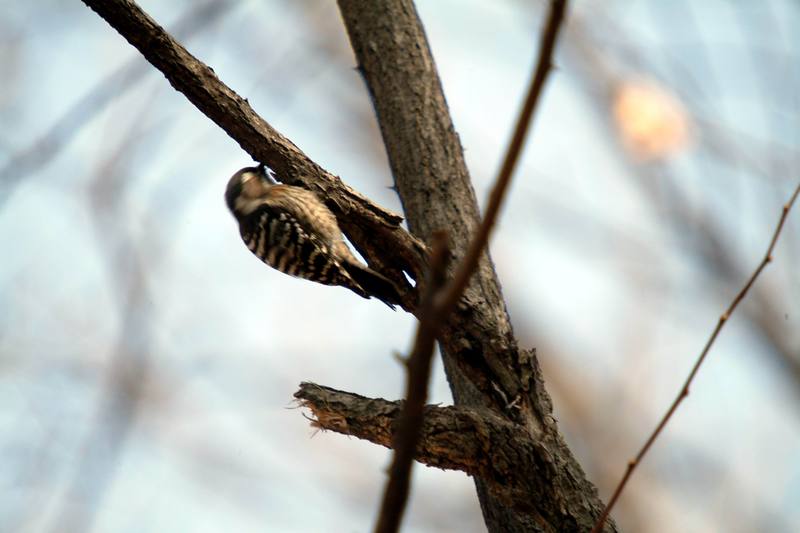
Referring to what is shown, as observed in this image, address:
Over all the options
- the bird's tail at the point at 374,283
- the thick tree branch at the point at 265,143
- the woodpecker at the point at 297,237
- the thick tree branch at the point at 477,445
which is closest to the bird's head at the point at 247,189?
the woodpecker at the point at 297,237

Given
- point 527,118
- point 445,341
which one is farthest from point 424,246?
point 527,118

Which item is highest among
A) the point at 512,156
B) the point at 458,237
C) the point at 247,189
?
the point at 247,189

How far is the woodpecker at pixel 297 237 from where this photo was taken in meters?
4.79

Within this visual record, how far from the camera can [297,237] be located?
17.5 feet

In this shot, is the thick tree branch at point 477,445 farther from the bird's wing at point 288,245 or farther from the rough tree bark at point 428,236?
the bird's wing at point 288,245

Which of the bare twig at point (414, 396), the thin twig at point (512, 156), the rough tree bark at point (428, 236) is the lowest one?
the bare twig at point (414, 396)

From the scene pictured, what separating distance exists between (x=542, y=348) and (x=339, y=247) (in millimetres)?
5893

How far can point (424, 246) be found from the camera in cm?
396

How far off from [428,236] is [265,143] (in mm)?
914

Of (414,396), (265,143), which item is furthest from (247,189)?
(414,396)

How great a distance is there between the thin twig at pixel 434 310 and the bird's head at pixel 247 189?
430 cm

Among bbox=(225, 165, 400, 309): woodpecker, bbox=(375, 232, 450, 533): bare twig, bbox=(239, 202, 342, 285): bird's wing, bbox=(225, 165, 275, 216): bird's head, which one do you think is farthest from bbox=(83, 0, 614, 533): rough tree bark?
bbox=(375, 232, 450, 533): bare twig

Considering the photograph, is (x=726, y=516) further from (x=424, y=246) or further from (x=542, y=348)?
(x=424, y=246)

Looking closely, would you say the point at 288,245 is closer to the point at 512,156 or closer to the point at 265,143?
the point at 265,143
